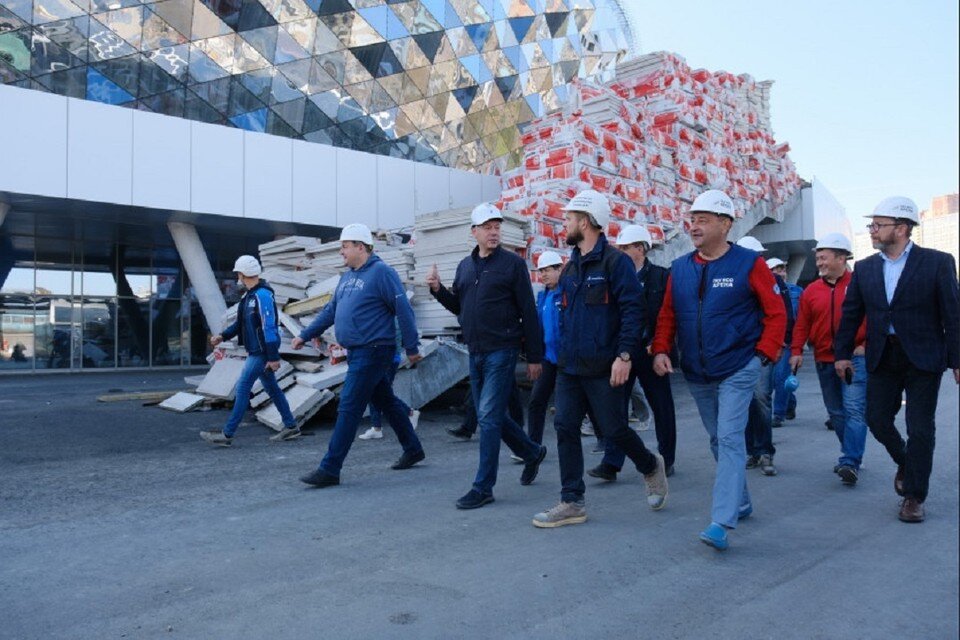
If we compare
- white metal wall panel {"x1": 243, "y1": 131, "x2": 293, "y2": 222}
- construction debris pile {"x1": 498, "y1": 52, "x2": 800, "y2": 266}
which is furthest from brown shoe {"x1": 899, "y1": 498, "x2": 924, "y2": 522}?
white metal wall panel {"x1": 243, "y1": 131, "x2": 293, "y2": 222}

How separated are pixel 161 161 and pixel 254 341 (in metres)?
8.58

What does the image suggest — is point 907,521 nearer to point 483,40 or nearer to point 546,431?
point 546,431

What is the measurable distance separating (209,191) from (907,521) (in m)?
13.8

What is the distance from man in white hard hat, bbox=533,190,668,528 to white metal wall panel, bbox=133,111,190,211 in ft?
39.3

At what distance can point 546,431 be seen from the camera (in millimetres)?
8531

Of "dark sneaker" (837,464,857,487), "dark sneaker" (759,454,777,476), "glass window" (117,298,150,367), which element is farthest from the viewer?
"glass window" (117,298,150,367)

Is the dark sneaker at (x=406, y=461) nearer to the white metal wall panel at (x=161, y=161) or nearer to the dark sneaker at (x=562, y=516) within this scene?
the dark sneaker at (x=562, y=516)

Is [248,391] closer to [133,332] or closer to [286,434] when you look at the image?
[286,434]

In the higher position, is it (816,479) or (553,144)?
(553,144)

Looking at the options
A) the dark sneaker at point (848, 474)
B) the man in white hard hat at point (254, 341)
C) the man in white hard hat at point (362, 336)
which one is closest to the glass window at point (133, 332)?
the man in white hard hat at point (254, 341)

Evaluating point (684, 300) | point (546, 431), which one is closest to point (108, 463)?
point (546, 431)

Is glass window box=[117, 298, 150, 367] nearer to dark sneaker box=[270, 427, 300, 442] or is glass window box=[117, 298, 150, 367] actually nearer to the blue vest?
dark sneaker box=[270, 427, 300, 442]

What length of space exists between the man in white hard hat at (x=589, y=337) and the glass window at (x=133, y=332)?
1918 cm

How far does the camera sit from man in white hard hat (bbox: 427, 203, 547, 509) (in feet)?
15.9
